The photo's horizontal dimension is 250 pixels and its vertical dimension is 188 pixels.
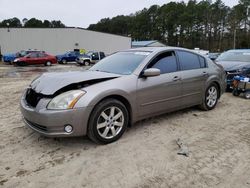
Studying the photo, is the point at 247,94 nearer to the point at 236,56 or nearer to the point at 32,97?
the point at 236,56

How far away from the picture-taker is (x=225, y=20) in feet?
225

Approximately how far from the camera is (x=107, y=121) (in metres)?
3.38

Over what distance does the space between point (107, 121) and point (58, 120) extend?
73 centimetres

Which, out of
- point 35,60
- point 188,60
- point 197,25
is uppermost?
point 197,25

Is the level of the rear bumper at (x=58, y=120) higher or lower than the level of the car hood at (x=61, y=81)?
lower

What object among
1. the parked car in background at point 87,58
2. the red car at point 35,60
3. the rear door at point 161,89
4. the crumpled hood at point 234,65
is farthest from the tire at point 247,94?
the red car at point 35,60

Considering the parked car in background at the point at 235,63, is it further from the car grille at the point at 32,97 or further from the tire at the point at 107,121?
the car grille at the point at 32,97

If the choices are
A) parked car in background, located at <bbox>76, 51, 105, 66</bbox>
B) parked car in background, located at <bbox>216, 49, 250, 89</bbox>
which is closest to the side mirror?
parked car in background, located at <bbox>216, 49, 250, 89</bbox>

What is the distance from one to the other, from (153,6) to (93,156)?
92.8 m

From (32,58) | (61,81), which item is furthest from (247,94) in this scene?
(32,58)

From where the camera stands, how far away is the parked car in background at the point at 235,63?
7383mm

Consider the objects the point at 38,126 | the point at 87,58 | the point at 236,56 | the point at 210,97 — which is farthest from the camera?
the point at 87,58

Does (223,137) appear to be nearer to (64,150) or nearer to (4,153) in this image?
(64,150)

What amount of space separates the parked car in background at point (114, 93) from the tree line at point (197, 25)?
58.3 m
